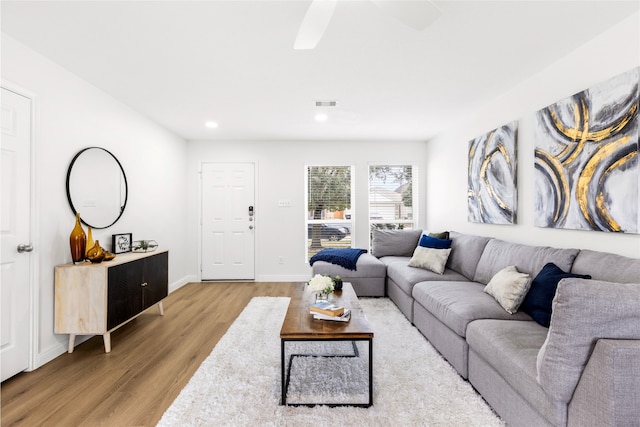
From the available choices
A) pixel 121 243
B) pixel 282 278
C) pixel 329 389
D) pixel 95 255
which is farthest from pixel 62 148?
pixel 282 278

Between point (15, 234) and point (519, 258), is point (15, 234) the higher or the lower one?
the higher one

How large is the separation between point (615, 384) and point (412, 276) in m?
2.18

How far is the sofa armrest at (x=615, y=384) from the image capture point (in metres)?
1.15

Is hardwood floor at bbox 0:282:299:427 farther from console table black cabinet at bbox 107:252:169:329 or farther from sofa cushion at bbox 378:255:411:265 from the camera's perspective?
sofa cushion at bbox 378:255:411:265

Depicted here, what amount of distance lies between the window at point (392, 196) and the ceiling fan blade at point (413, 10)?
12.2 feet

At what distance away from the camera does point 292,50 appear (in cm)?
236

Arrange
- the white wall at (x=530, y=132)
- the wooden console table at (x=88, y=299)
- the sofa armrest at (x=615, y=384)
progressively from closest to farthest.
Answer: the sofa armrest at (x=615, y=384) → the white wall at (x=530, y=132) → the wooden console table at (x=88, y=299)

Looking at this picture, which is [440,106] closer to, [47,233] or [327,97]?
[327,97]

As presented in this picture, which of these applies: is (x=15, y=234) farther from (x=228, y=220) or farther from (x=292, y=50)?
(x=228, y=220)

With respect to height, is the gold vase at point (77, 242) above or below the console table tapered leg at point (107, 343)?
above

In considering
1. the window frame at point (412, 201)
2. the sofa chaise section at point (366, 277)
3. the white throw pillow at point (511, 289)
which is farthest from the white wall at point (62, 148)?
the white throw pillow at point (511, 289)

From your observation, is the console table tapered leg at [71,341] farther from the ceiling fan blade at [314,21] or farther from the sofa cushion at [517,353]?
the sofa cushion at [517,353]

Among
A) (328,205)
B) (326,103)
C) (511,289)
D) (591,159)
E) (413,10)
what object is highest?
(326,103)

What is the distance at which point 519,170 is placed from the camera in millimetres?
3039
